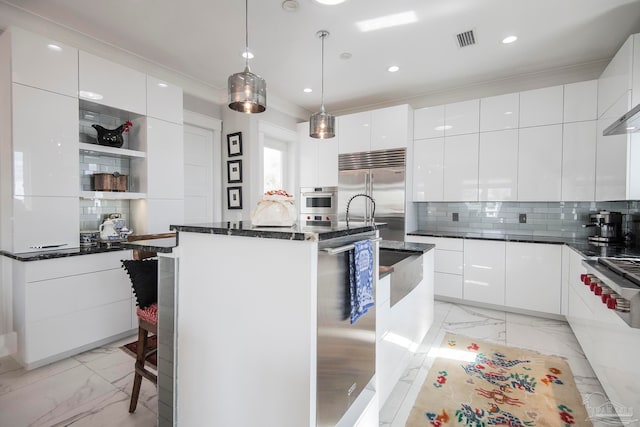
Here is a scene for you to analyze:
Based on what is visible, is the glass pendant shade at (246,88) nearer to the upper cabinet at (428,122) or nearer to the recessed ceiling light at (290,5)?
the recessed ceiling light at (290,5)

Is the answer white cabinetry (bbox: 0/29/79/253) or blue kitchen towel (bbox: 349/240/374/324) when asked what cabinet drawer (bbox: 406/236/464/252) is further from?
white cabinetry (bbox: 0/29/79/253)

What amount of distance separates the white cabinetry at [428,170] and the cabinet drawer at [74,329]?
3.69 meters

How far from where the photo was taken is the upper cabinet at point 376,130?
4.14 metres

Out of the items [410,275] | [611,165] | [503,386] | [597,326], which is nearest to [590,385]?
[597,326]

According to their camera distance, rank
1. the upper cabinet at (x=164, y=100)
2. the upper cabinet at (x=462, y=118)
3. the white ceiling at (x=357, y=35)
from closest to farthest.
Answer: the white ceiling at (x=357, y=35) → the upper cabinet at (x=164, y=100) → the upper cabinet at (x=462, y=118)

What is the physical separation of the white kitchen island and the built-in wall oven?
10.0ft

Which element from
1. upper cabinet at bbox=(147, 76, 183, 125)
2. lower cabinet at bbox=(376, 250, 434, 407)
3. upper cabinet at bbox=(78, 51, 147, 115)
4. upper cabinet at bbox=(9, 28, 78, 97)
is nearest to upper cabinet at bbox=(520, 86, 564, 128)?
lower cabinet at bbox=(376, 250, 434, 407)

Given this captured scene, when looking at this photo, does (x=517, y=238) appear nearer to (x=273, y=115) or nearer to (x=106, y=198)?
(x=273, y=115)

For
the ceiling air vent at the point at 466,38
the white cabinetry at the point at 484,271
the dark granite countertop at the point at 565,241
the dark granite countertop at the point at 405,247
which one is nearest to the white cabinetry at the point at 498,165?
the dark granite countertop at the point at 565,241

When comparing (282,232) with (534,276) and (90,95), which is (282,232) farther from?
(534,276)

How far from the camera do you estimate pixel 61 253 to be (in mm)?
2465

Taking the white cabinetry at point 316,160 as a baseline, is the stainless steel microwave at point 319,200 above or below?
below

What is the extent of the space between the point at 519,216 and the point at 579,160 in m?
0.91

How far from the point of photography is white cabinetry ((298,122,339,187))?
185 inches
